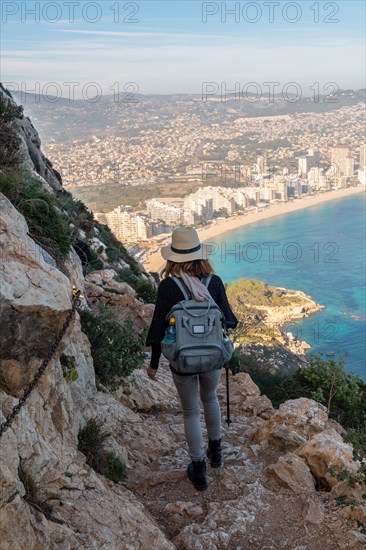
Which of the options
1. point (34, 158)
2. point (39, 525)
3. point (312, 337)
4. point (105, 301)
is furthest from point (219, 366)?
point (312, 337)

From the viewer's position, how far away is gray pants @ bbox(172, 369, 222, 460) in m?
3.43

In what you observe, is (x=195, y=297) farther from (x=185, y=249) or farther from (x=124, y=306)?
(x=124, y=306)

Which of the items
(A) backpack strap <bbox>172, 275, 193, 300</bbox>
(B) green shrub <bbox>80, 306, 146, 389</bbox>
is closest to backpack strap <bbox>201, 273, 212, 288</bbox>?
(A) backpack strap <bbox>172, 275, 193, 300</bbox>

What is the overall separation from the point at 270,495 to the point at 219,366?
942 mm

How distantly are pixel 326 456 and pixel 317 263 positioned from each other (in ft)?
186

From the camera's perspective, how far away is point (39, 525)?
2.57 m

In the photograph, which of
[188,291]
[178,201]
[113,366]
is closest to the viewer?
[188,291]

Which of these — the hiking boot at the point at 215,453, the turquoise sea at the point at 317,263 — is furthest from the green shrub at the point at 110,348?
the turquoise sea at the point at 317,263

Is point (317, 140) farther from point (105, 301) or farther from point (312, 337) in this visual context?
point (105, 301)

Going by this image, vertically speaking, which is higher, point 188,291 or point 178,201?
point 188,291

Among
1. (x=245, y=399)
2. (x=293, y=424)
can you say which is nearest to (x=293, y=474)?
(x=293, y=424)

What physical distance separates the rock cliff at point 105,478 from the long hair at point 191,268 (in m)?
0.60

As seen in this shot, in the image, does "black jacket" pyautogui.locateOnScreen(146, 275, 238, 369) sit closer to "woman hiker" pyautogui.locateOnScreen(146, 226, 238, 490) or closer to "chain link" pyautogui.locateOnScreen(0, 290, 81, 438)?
"woman hiker" pyautogui.locateOnScreen(146, 226, 238, 490)

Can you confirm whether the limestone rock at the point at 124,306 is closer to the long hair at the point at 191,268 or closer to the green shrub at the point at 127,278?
the green shrub at the point at 127,278
